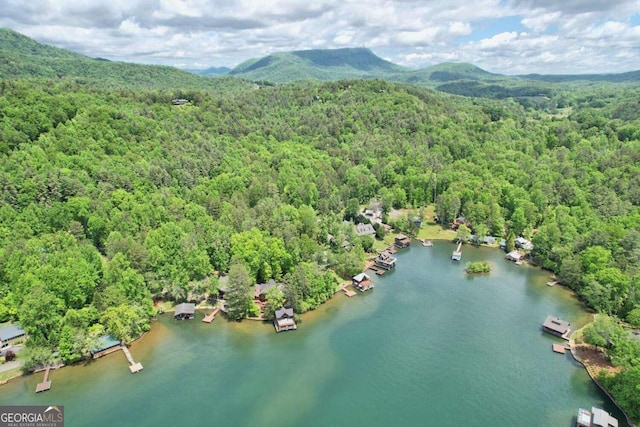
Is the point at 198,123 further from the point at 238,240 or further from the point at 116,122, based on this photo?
the point at 238,240

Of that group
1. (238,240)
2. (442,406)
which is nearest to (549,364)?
(442,406)

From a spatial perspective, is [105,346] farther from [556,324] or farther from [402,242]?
[556,324]

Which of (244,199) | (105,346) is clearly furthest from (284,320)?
(244,199)

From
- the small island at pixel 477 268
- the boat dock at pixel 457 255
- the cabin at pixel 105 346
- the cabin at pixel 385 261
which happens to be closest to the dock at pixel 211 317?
the cabin at pixel 105 346

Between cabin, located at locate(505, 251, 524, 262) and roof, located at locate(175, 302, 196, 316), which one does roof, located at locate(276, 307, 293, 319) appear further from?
cabin, located at locate(505, 251, 524, 262)

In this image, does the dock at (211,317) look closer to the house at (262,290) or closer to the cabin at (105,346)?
the house at (262,290)
